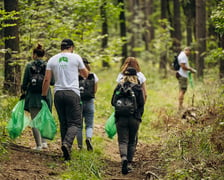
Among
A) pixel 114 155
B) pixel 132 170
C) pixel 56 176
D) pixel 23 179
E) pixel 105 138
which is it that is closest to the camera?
pixel 23 179

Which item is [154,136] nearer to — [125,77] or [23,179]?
[125,77]

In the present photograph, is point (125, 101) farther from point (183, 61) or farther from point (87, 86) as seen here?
point (183, 61)

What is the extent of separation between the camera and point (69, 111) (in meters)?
7.99

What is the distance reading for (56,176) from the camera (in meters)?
7.03

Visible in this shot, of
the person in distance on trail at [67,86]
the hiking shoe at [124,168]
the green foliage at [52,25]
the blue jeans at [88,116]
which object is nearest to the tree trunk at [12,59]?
the green foliage at [52,25]

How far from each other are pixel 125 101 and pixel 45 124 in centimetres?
156

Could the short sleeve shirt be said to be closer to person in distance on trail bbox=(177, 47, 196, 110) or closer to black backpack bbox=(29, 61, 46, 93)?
person in distance on trail bbox=(177, 47, 196, 110)

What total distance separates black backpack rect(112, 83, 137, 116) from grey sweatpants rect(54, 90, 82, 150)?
75 centimetres

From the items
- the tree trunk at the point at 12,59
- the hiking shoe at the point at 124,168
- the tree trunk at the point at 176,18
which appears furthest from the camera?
the tree trunk at the point at 176,18

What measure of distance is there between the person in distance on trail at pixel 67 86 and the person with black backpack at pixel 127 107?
0.73 meters

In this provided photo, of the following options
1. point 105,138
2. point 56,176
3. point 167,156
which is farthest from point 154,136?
point 56,176

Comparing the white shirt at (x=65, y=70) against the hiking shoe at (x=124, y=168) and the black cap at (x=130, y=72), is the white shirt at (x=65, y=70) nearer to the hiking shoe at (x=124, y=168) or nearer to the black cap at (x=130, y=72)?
the black cap at (x=130, y=72)

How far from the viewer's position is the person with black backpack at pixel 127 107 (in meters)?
7.84

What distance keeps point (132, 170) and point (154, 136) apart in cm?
373
